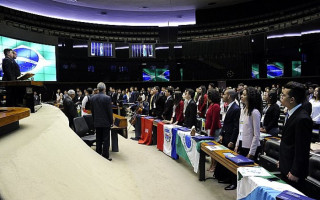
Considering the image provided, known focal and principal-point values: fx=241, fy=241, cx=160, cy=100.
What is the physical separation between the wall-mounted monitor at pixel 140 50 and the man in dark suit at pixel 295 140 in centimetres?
1479

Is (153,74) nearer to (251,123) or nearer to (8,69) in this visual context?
(8,69)

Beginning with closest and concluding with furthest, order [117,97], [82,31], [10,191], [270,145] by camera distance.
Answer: [10,191], [270,145], [117,97], [82,31]

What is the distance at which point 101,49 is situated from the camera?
51.7ft

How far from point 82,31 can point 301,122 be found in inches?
671

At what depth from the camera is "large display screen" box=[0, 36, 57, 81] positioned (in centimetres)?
1084

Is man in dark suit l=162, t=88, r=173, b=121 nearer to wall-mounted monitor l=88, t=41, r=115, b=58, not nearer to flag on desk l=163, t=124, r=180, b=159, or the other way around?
flag on desk l=163, t=124, r=180, b=159

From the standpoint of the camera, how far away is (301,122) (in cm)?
199

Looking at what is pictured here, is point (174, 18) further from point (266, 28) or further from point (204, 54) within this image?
point (266, 28)

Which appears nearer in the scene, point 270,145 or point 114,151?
point 270,145

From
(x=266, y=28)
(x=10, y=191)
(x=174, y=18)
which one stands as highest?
(x=174, y=18)

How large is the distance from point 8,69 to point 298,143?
455 centimetres

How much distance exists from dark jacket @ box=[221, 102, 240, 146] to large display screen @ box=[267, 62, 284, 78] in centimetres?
1112

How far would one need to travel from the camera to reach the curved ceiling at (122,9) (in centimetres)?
1616

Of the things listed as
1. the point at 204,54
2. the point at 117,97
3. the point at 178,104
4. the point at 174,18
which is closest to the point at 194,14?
the point at 174,18
